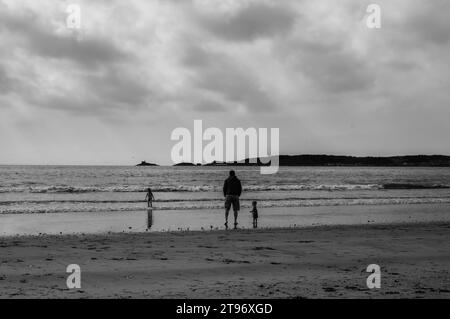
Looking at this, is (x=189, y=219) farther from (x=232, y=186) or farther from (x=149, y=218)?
(x=232, y=186)

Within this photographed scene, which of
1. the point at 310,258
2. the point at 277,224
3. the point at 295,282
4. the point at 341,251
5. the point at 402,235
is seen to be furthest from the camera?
the point at 277,224

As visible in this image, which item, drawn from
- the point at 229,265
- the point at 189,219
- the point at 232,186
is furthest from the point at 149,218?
the point at 229,265

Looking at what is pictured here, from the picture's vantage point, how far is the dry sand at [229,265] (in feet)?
23.6

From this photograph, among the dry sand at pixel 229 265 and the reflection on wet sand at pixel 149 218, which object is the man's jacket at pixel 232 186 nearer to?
the dry sand at pixel 229 265

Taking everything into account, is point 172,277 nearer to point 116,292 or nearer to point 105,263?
point 116,292

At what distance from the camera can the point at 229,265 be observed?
369 inches

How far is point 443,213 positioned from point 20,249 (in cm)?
2147

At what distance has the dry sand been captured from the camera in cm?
719

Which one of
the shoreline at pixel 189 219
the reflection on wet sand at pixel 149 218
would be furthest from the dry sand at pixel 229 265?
the reflection on wet sand at pixel 149 218

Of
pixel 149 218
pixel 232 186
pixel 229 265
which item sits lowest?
pixel 149 218

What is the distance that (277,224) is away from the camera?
19781 millimetres

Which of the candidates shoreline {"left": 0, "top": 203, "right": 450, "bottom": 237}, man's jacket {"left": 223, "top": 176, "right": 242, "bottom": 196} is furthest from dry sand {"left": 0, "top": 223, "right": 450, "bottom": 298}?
shoreline {"left": 0, "top": 203, "right": 450, "bottom": 237}

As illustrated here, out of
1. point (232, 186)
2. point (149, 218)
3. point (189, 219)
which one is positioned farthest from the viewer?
point (149, 218)
